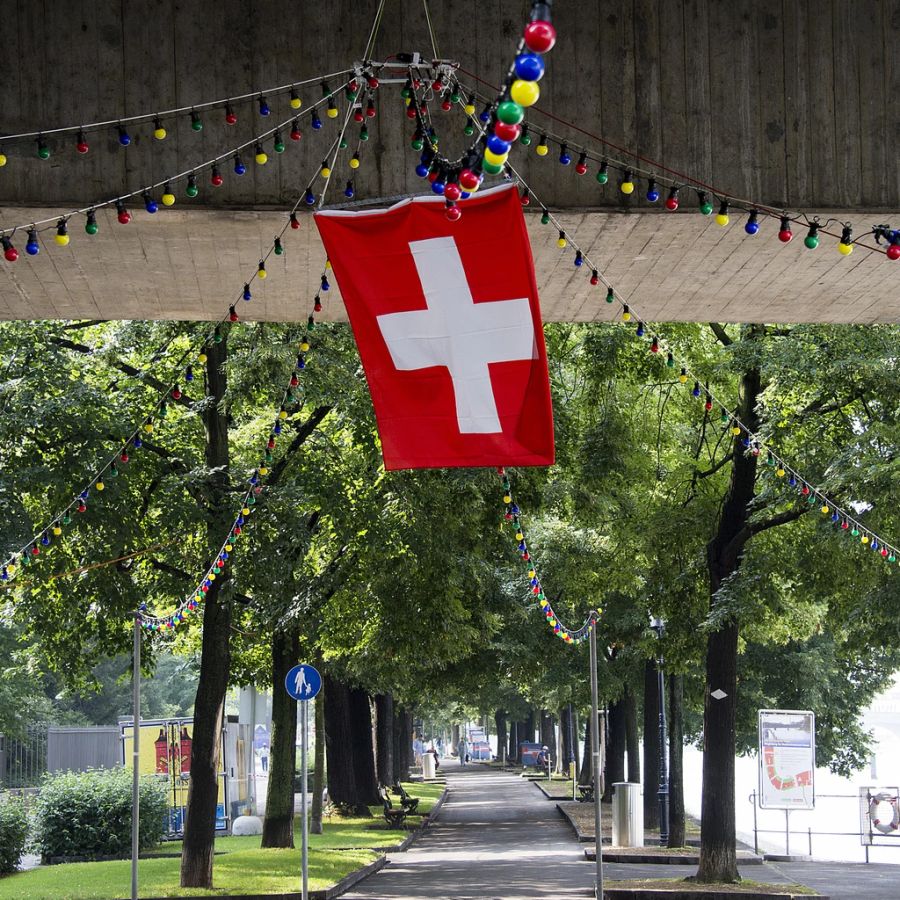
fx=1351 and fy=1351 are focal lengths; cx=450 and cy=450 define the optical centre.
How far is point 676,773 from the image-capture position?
2861 centimetres

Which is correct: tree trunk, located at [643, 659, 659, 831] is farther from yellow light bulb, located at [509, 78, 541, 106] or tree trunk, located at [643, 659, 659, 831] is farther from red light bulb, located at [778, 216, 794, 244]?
yellow light bulb, located at [509, 78, 541, 106]

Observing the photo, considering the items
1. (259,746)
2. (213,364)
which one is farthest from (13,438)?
(259,746)

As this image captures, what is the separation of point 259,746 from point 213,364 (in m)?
31.0

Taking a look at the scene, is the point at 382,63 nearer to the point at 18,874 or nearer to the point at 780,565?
the point at 780,565

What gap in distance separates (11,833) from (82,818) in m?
3.16

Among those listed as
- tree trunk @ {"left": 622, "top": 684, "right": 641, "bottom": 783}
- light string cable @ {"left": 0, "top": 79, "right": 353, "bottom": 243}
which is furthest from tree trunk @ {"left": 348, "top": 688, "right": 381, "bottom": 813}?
light string cable @ {"left": 0, "top": 79, "right": 353, "bottom": 243}

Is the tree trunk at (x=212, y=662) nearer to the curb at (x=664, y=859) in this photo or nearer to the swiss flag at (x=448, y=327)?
the curb at (x=664, y=859)

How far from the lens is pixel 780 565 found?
74.4ft

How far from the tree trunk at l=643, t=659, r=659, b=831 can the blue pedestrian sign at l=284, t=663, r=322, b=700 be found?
49.9 feet

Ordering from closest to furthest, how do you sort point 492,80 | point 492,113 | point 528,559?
point 492,113
point 492,80
point 528,559

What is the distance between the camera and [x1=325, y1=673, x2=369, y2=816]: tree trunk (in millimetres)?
36844

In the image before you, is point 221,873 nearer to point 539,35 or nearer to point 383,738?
point 539,35

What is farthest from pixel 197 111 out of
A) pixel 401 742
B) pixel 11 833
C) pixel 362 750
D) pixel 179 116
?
pixel 401 742

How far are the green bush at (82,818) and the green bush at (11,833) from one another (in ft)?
5.63
